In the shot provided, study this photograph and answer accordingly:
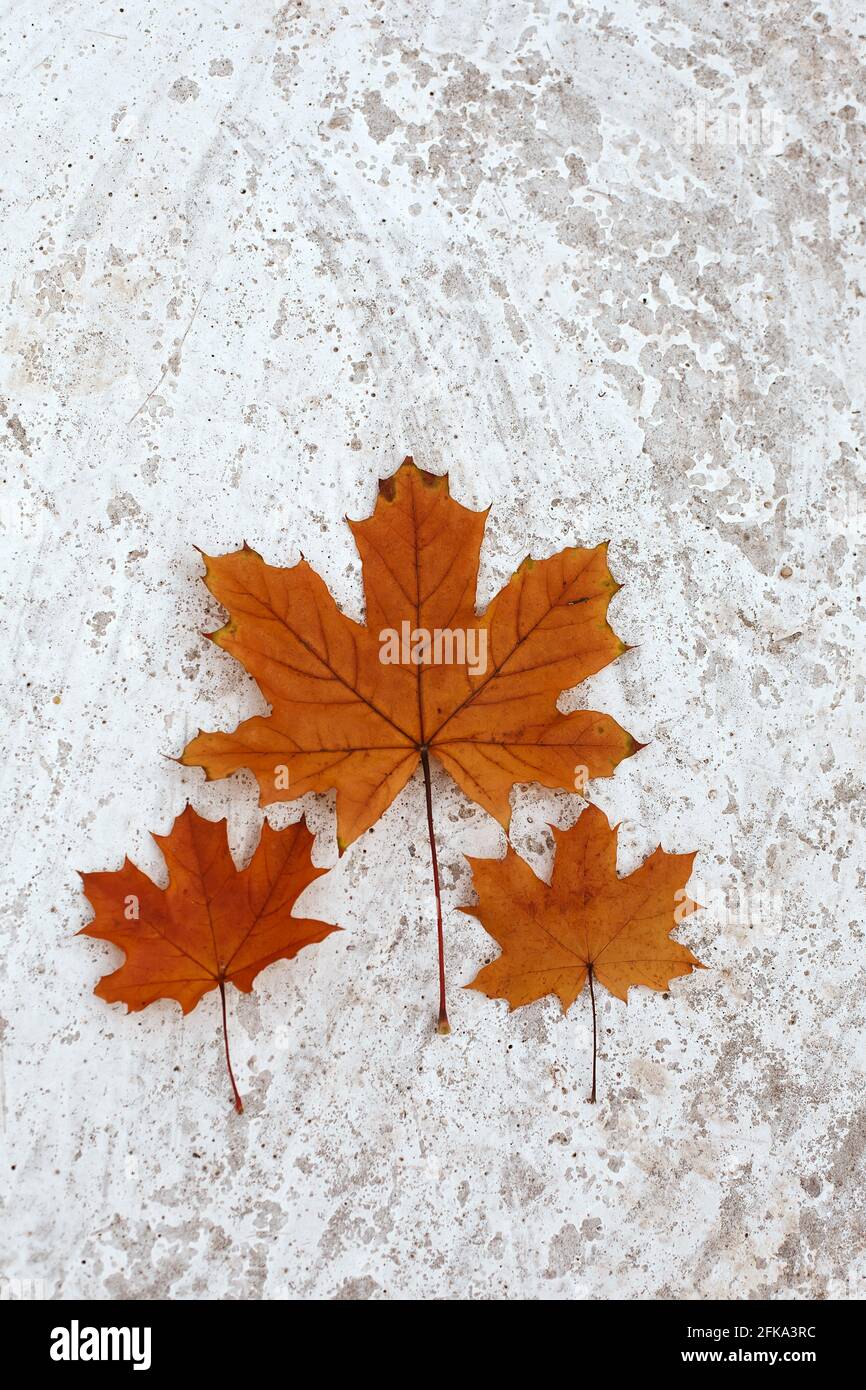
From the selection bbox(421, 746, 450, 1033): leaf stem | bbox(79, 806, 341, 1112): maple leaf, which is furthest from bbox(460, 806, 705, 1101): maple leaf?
bbox(79, 806, 341, 1112): maple leaf

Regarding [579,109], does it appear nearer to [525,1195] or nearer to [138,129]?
[138,129]

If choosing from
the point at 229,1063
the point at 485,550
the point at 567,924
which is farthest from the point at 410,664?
the point at 229,1063

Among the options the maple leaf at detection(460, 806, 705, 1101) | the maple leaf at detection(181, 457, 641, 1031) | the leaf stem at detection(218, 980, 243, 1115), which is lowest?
the leaf stem at detection(218, 980, 243, 1115)

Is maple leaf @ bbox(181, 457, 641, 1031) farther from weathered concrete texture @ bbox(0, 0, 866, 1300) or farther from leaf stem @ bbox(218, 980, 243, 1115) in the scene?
leaf stem @ bbox(218, 980, 243, 1115)

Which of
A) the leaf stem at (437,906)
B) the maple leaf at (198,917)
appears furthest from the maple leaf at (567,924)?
the maple leaf at (198,917)

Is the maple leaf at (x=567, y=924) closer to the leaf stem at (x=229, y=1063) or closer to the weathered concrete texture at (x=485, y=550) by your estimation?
the weathered concrete texture at (x=485, y=550)

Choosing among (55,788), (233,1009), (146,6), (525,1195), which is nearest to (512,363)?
(146,6)
